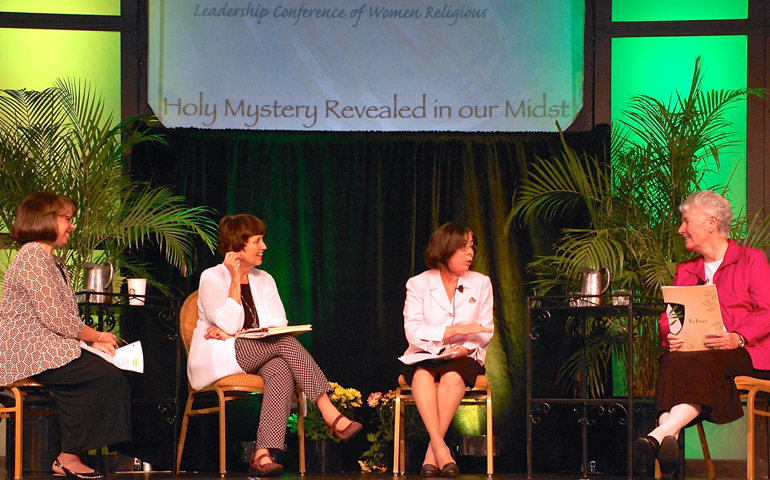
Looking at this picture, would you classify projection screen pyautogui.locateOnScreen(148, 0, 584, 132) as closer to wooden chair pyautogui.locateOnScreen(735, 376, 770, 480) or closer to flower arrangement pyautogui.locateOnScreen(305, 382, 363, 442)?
flower arrangement pyautogui.locateOnScreen(305, 382, 363, 442)

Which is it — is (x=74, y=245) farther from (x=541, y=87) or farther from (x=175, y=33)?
(x=541, y=87)

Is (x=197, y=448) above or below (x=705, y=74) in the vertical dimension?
below

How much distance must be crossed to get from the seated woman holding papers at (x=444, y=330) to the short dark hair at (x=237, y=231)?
0.84 meters

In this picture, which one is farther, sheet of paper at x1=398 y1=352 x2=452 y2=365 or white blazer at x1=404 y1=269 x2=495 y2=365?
white blazer at x1=404 y1=269 x2=495 y2=365

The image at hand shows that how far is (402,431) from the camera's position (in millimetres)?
4695

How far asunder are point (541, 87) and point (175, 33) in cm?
219

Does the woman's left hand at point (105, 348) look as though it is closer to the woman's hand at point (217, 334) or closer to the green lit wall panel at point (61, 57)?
the woman's hand at point (217, 334)

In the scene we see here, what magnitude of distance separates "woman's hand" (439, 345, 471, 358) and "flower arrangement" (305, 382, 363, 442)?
27.6 inches

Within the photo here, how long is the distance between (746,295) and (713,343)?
0.33 m

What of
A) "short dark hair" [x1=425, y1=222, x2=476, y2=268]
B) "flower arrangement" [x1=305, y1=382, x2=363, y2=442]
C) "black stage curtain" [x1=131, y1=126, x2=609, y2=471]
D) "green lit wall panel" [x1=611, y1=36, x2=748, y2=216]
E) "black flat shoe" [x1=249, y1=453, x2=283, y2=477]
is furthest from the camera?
"green lit wall panel" [x1=611, y1=36, x2=748, y2=216]

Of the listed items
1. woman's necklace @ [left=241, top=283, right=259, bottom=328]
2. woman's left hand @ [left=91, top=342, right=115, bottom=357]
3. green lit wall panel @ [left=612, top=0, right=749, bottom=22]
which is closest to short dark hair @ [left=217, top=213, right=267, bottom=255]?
woman's necklace @ [left=241, top=283, right=259, bottom=328]

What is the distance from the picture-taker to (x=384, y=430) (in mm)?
5012

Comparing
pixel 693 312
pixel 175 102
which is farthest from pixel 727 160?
pixel 175 102

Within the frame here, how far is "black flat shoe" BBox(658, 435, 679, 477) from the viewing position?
142 inches
